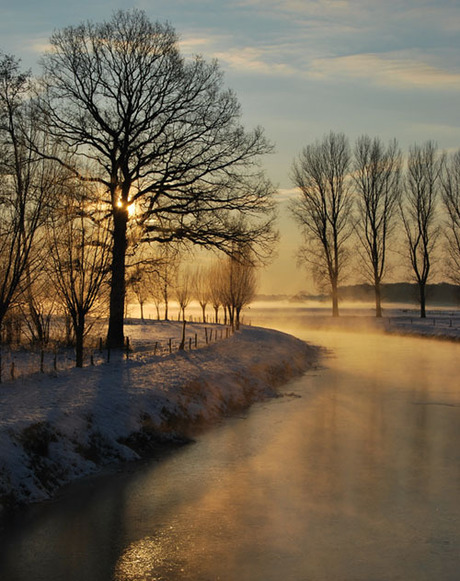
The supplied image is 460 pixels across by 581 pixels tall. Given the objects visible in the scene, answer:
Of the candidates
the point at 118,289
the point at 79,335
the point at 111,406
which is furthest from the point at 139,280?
the point at 111,406

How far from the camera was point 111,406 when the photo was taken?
13828mm

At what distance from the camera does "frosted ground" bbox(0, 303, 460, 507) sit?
34.5 ft

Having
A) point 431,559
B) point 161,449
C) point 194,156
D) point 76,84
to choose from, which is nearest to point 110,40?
point 76,84

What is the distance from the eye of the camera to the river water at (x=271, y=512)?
7.15 meters

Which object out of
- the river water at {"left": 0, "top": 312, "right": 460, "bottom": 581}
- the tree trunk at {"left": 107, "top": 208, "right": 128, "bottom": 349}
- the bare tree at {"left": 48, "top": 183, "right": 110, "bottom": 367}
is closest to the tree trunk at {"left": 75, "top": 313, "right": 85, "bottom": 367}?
A: the bare tree at {"left": 48, "top": 183, "right": 110, "bottom": 367}

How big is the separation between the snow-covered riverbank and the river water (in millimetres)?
691

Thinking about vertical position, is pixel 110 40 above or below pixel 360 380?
above

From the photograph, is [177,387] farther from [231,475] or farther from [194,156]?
[194,156]

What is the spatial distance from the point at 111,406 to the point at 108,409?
23 centimetres

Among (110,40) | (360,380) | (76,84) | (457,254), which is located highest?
(110,40)

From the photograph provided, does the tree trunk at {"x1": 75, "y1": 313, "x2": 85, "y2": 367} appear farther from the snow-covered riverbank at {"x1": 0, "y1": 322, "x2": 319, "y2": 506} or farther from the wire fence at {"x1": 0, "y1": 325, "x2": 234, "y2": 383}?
the snow-covered riverbank at {"x1": 0, "y1": 322, "x2": 319, "y2": 506}

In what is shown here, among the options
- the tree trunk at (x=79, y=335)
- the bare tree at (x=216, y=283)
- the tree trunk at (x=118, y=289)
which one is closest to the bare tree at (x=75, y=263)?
the tree trunk at (x=79, y=335)

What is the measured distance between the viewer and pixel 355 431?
46.6 ft

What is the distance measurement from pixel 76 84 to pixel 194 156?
19.1 feet
